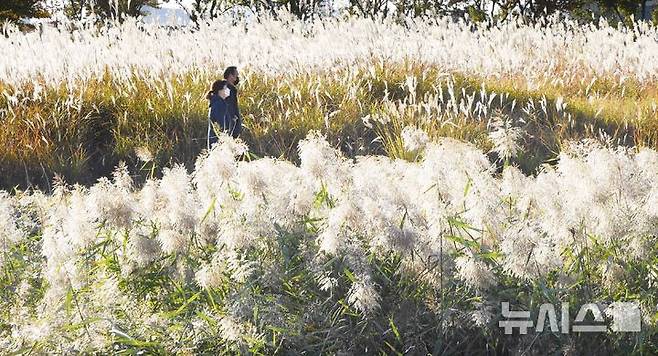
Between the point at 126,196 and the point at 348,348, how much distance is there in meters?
0.95

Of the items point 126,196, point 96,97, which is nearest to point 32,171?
point 96,97

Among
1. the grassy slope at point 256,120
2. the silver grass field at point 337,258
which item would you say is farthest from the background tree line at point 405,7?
the silver grass field at point 337,258

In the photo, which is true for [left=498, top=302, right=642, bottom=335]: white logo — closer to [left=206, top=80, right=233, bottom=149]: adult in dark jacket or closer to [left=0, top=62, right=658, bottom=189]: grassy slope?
[left=0, top=62, right=658, bottom=189]: grassy slope

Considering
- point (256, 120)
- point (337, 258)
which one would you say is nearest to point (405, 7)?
point (256, 120)

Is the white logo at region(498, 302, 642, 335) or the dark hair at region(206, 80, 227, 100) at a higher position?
the white logo at region(498, 302, 642, 335)

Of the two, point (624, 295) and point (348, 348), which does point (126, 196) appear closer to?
point (348, 348)

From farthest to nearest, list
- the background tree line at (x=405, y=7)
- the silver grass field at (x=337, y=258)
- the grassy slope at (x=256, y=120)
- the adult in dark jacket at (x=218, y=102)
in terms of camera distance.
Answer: the background tree line at (x=405, y=7)
the grassy slope at (x=256, y=120)
the adult in dark jacket at (x=218, y=102)
the silver grass field at (x=337, y=258)

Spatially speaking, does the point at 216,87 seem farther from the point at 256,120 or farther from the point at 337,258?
the point at 337,258

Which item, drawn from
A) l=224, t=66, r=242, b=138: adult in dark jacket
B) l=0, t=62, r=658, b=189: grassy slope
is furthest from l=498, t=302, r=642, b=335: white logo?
l=224, t=66, r=242, b=138: adult in dark jacket

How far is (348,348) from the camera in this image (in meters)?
2.71

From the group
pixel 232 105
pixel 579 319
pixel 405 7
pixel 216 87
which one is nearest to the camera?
pixel 579 319

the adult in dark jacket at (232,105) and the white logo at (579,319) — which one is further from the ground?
the white logo at (579,319)

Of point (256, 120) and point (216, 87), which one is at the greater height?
point (216, 87)

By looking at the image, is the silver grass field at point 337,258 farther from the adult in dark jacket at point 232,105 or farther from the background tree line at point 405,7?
the background tree line at point 405,7
